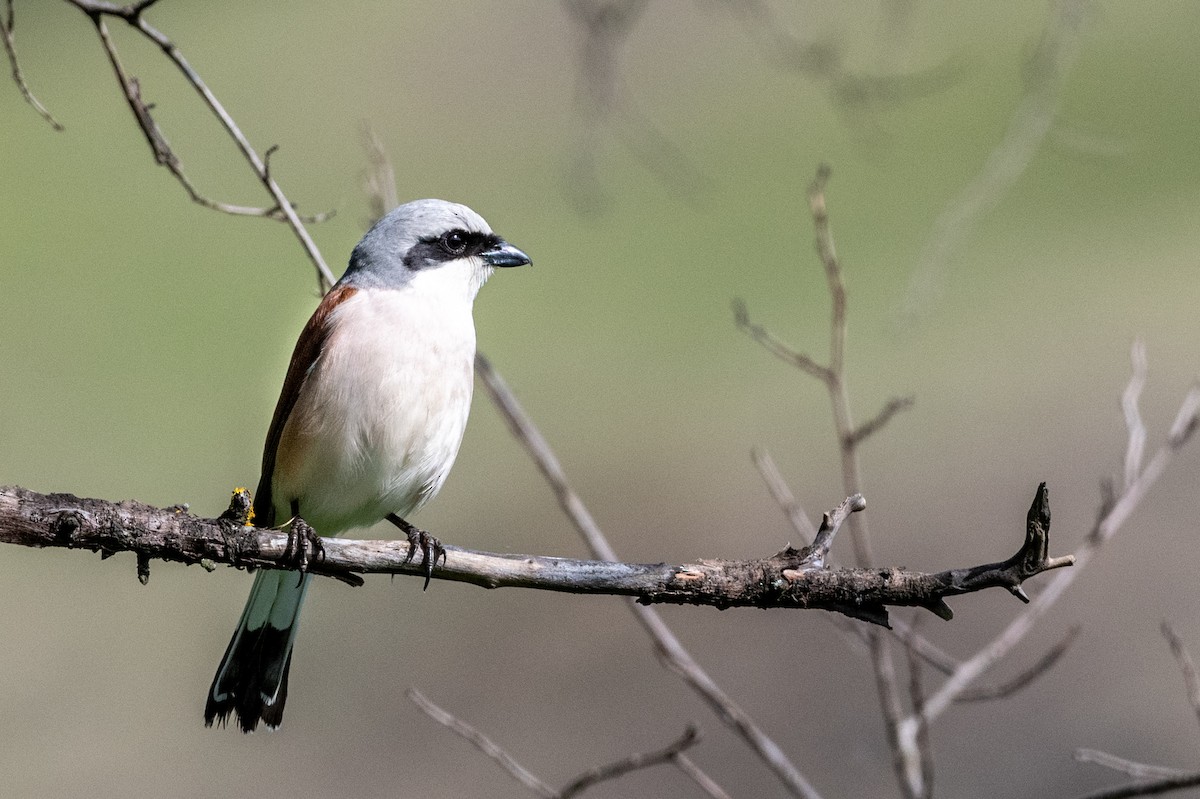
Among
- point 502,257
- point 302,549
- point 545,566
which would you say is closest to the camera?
point 545,566

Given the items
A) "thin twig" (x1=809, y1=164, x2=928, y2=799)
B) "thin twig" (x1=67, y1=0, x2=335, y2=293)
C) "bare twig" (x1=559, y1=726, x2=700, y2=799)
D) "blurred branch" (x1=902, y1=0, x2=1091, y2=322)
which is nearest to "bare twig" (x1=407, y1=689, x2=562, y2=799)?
"bare twig" (x1=559, y1=726, x2=700, y2=799)

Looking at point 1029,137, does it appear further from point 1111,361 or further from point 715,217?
point 715,217

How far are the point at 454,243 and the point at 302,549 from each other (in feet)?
6.08

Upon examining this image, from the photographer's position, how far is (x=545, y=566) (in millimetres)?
3352

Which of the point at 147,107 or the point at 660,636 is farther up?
the point at 147,107

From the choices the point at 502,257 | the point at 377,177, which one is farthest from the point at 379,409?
the point at 377,177

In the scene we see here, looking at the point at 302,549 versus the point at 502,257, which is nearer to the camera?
the point at 302,549

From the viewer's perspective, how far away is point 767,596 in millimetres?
3385

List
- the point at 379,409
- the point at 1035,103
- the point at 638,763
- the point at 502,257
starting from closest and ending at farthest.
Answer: the point at 638,763 < the point at 379,409 < the point at 502,257 < the point at 1035,103

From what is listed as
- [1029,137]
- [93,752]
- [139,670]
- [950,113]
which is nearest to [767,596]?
[1029,137]

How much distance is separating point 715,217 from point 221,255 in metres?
7.61

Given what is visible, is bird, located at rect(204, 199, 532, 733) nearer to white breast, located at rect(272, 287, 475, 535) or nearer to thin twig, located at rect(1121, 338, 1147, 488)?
white breast, located at rect(272, 287, 475, 535)

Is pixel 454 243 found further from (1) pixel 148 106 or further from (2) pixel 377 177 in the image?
(1) pixel 148 106

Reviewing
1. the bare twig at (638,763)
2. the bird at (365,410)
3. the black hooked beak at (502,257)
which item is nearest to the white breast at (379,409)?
the bird at (365,410)
